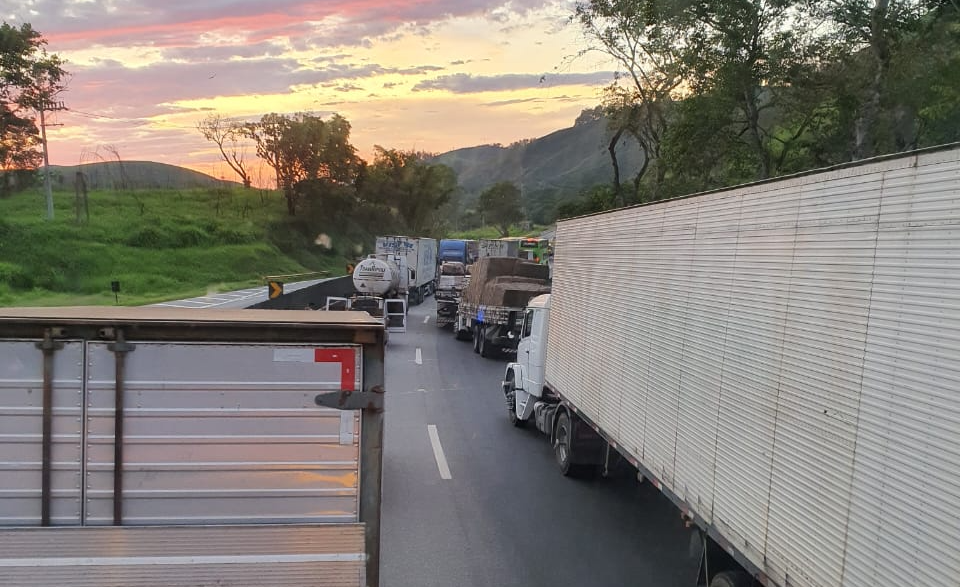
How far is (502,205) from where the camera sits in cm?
12406

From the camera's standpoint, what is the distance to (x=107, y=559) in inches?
152

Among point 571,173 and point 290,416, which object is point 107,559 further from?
point 571,173

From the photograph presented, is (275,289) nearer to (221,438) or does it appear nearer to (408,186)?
(221,438)

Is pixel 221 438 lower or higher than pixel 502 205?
lower

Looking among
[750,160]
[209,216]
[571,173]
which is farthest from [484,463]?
[571,173]

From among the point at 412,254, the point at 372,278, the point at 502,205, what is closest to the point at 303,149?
the point at 412,254

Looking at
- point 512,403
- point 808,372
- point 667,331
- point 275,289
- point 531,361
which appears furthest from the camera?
point 275,289

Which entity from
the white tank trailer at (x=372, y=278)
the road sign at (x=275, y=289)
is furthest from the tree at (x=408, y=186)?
the road sign at (x=275, y=289)

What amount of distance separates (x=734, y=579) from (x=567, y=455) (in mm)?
4965

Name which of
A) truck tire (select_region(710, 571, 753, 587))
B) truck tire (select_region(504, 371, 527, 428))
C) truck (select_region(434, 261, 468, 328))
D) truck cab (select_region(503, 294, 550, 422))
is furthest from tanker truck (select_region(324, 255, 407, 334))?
truck tire (select_region(710, 571, 753, 587))

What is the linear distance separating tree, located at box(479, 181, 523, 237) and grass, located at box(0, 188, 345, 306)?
183 ft

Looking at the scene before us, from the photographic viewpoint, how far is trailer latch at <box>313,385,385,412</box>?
13.8 ft

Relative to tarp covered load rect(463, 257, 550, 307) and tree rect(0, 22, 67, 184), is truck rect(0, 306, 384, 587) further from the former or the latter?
tree rect(0, 22, 67, 184)

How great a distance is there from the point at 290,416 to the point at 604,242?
5553mm
